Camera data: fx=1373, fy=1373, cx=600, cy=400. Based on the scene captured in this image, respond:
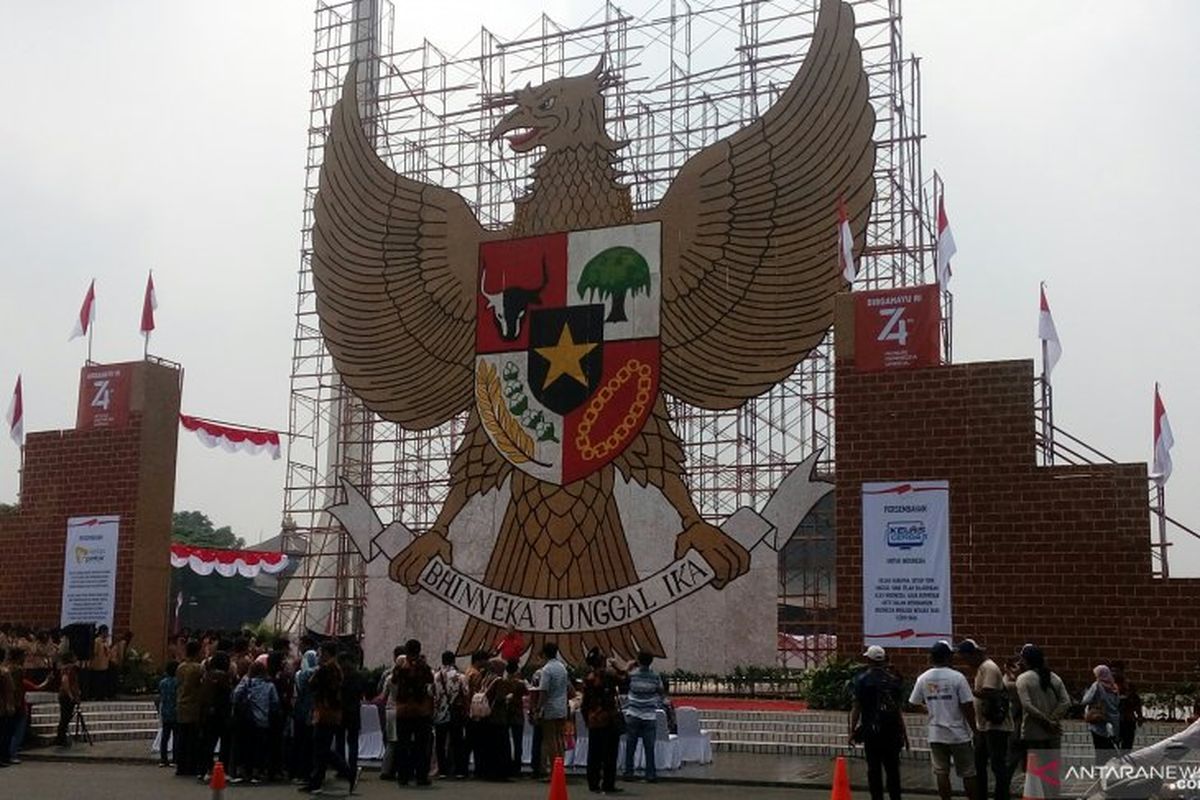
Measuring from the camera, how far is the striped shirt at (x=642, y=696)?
1188cm

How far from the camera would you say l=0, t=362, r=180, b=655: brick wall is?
64.7ft

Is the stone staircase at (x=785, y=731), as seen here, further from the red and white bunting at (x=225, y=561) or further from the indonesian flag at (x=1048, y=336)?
the red and white bunting at (x=225, y=561)

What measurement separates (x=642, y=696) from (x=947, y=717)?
3.53 meters

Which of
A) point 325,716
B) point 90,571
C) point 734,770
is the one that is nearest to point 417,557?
point 90,571

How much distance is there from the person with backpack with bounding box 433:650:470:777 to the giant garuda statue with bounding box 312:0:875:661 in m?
4.83

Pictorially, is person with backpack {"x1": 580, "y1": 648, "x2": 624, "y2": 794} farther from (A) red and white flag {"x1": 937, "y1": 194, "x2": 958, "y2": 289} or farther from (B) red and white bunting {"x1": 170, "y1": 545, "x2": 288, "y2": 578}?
(B) red and white bunting {"x1": 170, "y1": 545, "x2": 288, "y2": 578}

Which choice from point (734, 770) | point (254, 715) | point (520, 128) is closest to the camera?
point (254, 715)

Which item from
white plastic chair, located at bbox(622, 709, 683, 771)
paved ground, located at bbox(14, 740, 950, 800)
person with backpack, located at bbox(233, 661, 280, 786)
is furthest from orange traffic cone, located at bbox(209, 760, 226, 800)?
white plastic chair, located at bbox(622, 709, 683, 771)

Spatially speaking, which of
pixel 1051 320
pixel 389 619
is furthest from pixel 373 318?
pixel 1051 320

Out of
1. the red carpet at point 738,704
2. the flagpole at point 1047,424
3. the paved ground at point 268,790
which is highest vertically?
the flagpole at point 1047,424

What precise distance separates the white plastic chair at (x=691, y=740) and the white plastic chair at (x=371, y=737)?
3091mm

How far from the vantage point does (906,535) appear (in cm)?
1514

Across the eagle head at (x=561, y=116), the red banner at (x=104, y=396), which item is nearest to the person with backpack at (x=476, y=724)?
the eagle head at (x=561, y=116)

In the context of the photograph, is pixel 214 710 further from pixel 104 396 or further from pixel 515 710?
pixel 104 396
